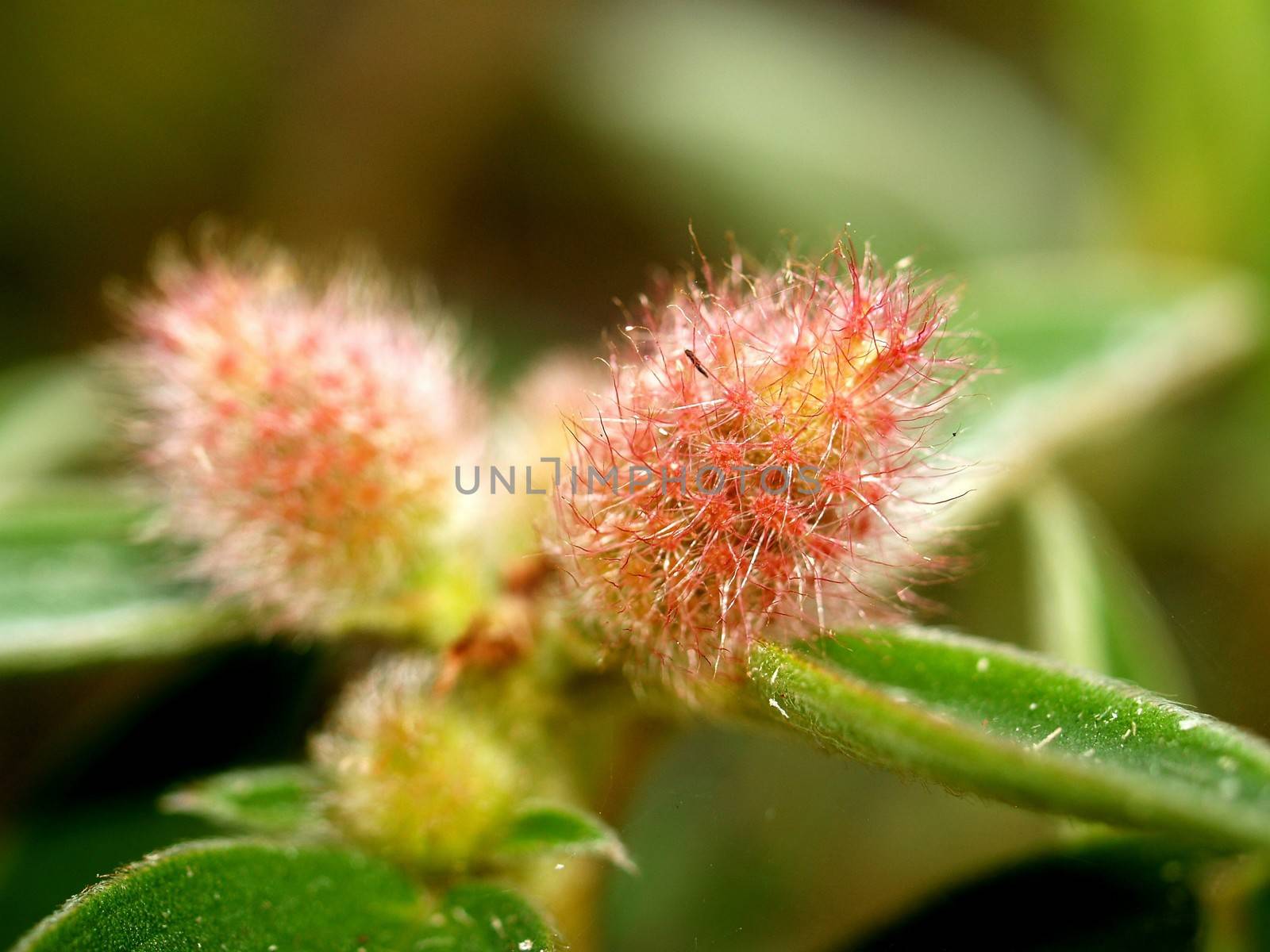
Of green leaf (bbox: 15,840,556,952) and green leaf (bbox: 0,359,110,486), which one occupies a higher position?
green leaf (bbox: 0,359,110,486)

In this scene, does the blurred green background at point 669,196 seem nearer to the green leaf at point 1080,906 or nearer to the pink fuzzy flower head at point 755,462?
the green leaf at point 1080,906

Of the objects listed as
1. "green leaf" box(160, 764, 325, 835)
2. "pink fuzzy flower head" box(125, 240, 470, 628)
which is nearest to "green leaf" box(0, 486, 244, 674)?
"pink fuzzy flower head" box(125, 240, 470, 628)

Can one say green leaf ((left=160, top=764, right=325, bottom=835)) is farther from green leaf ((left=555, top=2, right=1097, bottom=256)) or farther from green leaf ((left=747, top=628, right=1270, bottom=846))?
green leaf ((left=555, top=2, right=1097, bottom=256))

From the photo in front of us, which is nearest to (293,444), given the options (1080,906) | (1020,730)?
(1020,730)

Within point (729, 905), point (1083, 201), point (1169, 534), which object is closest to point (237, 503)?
point (729, 905)

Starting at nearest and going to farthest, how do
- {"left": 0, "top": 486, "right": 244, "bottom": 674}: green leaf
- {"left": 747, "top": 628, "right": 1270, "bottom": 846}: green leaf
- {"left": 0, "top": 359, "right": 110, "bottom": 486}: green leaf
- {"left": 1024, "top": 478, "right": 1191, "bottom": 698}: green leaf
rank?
{"left": 747, "top": 628, "right": 1270, "bottom": 846}: green leaf, {"left": 0, "top": 486, "right": 244, "bottom": 674}: green leaf, {"left": 1024, "top": 478, "right": 1191, "bottom": 698}: green leaf, {"left": 0, "top": 359, "right": 110, "bottom": 486}: green leaf

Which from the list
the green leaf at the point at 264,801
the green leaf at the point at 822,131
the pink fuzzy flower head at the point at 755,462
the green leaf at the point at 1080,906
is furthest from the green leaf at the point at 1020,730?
the green leaf at the point at 822,131

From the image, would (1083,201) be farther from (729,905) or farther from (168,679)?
(168,679)
